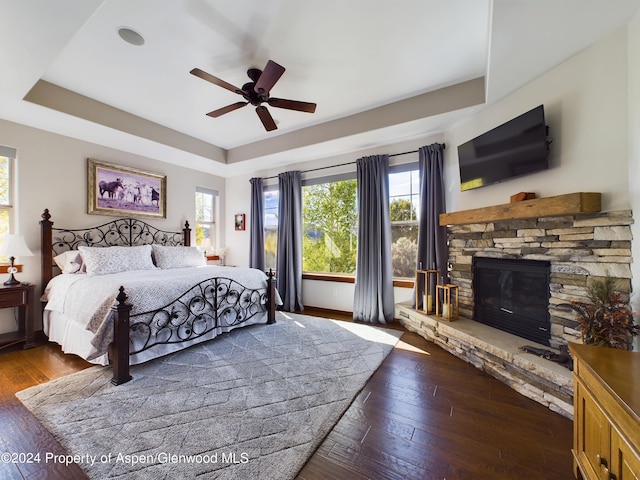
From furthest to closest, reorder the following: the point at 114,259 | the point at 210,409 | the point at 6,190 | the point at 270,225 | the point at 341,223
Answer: the point at 270,225
the point at 341,223
the point at 114,259
the point at 6,190
the point at 210,409

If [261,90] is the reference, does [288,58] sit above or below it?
above

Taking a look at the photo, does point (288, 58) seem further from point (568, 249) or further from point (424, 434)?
point (424, 434)

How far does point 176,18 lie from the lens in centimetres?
211

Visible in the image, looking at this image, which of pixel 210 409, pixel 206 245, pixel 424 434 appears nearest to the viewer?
pixel 424 434

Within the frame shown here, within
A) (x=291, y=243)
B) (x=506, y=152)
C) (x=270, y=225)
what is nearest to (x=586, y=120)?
(x=506, y=152)

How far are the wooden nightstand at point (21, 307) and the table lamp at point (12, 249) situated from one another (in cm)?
11

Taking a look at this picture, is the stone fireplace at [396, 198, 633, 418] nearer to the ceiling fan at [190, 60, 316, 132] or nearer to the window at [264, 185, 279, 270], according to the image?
the ceiling fan at [190, 60, 316, 132]

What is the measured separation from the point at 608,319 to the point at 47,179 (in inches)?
225

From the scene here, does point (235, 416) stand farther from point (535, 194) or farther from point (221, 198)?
point (221, 198)

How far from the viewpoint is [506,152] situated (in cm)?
266

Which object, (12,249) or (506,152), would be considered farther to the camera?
(12,249)

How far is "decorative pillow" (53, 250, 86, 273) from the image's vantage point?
3.32 m

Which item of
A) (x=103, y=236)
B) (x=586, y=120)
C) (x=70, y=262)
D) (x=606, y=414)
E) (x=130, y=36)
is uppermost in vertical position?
(x=130, y=36)

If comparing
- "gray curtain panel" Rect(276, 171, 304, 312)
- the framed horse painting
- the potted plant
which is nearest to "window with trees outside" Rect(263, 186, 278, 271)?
"gray curtain panel" Rect(276, 171, 304, 312)
